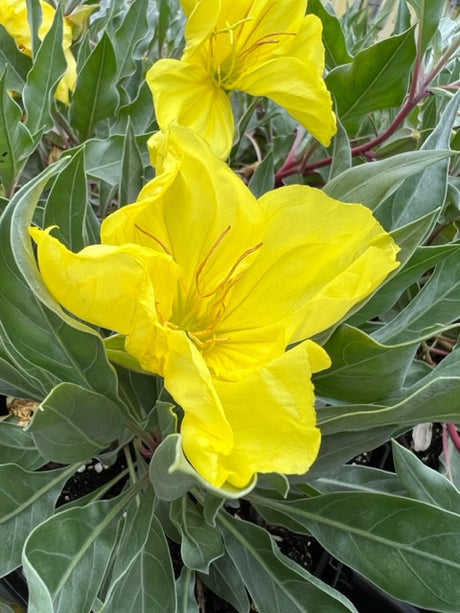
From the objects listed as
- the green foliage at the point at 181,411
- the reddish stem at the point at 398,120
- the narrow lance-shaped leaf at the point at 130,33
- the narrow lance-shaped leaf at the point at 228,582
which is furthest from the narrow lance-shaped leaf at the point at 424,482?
the narrow lance-shaped leaf at the point at 130,33

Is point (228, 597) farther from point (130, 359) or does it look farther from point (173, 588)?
point (130, 359)

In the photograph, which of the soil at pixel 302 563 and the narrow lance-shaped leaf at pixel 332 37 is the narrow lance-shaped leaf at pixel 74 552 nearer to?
the soil at pixel 302 563

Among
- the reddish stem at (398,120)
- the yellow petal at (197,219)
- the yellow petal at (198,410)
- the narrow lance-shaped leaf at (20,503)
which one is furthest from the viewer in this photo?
the reddish stem at (398,120)

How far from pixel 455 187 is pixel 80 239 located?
0.55 metres

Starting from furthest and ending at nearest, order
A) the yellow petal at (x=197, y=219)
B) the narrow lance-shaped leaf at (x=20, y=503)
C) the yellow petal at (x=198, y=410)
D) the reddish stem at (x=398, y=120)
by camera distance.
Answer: the reddish stem at (x=398, y=120)
the narrow lance-shaped leaf at (x=20, y=503)
the yellow petal at (x=197, y=219)
the yellow petal at (x=198, y=410)

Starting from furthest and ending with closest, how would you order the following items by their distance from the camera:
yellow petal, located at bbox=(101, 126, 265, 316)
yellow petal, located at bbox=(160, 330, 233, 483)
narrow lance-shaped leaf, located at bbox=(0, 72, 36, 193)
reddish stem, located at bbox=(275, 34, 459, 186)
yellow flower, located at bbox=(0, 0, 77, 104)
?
yellow flower, located at bbox=(0, 0, 77, 104), reddish stem, located at bbox=(275, 34, 459, 186), narrow lance-shaped leaf, located at bbox=(0, 72, 36, 193), yellow petal, located at bbox=(101, 126, 265, 316), yellow petal, located at bbox=(160, 330, 233, 483)

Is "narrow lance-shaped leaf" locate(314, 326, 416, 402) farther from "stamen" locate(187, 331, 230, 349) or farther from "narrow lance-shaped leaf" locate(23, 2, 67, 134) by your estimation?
"narrow lance-shaped leaf" locate(23, 2, 67, 134)

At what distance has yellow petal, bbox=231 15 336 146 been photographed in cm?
70

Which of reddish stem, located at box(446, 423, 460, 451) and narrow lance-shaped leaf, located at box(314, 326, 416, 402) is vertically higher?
narrow lance-shaped leaf, located at box(314, 326, 416, 402)

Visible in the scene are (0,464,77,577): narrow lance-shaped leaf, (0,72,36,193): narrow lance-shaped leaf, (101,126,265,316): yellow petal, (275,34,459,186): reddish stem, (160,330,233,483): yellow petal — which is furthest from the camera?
(275,34,459,186): reddish stem

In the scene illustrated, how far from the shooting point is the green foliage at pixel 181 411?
530 millimetres

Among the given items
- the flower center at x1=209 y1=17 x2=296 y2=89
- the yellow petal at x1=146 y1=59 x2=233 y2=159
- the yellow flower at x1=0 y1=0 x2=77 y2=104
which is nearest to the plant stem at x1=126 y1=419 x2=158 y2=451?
the yellow petal at x1=146 y1=59 x2=233 y2=159

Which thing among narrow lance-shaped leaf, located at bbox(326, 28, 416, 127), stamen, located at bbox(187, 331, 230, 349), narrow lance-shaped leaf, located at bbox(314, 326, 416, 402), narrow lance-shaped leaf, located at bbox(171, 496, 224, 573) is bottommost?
narrow lance-shaped leaf, located at bbox(171, 496, 224, 573)

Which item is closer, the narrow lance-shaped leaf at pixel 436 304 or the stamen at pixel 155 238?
the stamen at pixel 155 238
